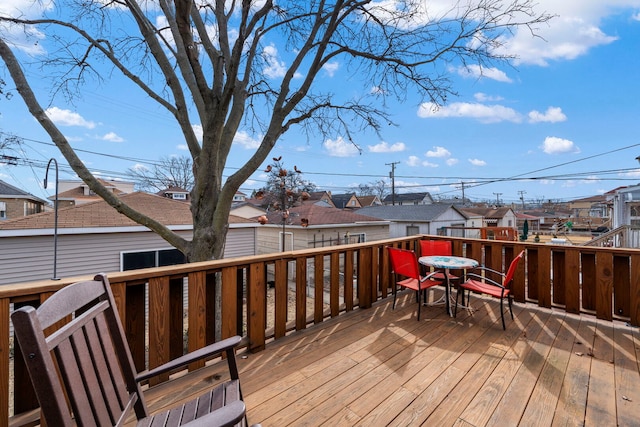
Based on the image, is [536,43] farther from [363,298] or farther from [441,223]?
[441,223]

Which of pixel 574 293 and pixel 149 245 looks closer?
pixel 574 293

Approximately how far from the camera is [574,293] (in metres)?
3.26

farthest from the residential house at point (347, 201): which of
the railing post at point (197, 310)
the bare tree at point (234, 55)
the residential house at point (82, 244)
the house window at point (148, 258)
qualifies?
the railing post at point (197, 310)

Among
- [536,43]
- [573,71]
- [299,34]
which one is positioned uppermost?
[573,71]

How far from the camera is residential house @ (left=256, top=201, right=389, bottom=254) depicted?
12055 millimetres

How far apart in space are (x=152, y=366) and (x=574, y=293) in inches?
167

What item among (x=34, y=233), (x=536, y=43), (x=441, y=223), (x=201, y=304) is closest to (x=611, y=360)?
(x=201, y=304)

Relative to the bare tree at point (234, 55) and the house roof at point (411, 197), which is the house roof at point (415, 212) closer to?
the house roof at point (411, 197)

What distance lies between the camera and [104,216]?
755 cm

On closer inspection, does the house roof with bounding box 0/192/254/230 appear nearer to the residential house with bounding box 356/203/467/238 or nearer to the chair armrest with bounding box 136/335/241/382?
the chair armrest with bounding box 136/335/241/382

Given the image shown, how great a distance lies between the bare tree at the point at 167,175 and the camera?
22.4 meters

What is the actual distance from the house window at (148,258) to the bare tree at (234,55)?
4175mm

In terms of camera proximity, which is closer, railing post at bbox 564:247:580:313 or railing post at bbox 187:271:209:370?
railing post at bbox 187:271:209:370

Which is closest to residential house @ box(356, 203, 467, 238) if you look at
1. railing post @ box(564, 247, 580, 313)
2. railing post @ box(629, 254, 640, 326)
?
railing post @ box(564, 247, 580, 313)
